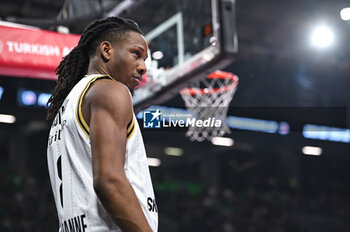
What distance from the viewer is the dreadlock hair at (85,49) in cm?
170

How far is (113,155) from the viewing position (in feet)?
4.43

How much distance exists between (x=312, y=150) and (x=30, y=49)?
1457cm

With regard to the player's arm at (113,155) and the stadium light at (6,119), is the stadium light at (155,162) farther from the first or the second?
the player's arm at (113,155)

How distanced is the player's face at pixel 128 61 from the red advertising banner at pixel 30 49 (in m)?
2.46

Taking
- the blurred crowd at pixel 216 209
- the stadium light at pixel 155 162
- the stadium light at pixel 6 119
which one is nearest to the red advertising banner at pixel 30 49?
the blurred crowd at pixel 216 209

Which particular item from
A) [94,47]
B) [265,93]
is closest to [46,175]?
[265,93]

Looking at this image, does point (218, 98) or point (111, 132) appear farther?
point (218, 98)

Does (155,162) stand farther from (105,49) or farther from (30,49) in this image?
(105,49)

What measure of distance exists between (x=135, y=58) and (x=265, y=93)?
9547mm

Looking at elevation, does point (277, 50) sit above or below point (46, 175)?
above

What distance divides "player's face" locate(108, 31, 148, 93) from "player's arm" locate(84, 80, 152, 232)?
0.22 meters

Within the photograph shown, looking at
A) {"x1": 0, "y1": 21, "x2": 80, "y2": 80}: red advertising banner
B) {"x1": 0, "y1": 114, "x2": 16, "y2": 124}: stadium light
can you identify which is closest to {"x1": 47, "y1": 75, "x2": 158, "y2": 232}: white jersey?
{"x1": 0, "y1": 21, "x2": 80, "y2": 80}: red advertising banner

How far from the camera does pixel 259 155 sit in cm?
1875

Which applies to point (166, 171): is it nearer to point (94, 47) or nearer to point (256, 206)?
point (256, 206)
